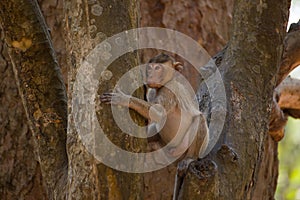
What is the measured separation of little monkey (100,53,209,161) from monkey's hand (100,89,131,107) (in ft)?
2.23

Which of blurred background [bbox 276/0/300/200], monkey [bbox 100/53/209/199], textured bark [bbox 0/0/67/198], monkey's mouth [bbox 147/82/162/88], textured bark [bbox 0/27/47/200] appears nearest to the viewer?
textured bark [bbox 0/0/67/198]

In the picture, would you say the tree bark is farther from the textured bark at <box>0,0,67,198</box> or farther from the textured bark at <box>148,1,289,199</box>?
the textured bark at <box>0,0,67,198</box>

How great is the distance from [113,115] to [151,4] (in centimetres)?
248

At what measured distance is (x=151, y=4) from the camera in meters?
4.73

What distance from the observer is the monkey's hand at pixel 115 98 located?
235 centimetres

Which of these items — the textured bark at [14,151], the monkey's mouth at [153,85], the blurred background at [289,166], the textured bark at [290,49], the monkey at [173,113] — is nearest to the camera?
the monkey at [173,113]

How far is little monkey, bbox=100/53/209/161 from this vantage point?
3180 millimetres

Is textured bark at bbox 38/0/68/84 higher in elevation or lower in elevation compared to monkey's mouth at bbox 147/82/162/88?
higher

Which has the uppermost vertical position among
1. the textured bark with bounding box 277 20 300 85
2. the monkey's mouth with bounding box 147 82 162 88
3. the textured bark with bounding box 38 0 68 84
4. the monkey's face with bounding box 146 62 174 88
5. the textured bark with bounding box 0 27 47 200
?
the textured bark with bounding box 38 0 68 84

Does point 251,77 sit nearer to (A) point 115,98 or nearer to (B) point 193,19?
(A) point 115,98

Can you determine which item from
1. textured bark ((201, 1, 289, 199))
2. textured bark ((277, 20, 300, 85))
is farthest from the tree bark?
textured bark ((277, 20, 300, 85))

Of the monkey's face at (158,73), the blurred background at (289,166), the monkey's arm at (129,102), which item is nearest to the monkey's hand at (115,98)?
the monkey's arm at (129,102)

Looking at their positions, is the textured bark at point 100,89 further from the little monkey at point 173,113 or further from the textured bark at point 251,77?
the little monkey at point 173,113

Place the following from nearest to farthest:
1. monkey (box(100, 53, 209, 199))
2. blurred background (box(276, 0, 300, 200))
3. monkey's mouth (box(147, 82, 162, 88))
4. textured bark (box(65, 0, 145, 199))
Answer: textured bark (box(65, 0, 145, 199))
monkey (box(100, 53, 209, 199))
monkey's mouth (box(147, 82, 162, 88))
blurred background (box(276, 0, 300, 200))
